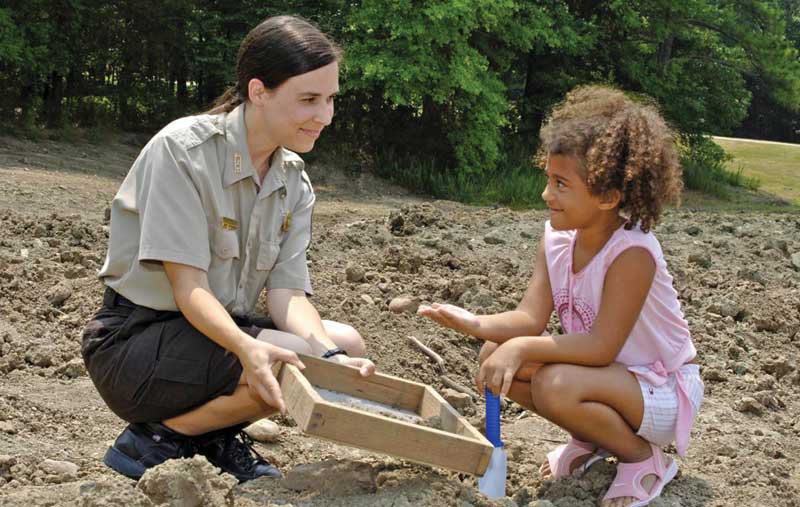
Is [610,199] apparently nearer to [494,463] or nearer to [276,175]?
[494,463]

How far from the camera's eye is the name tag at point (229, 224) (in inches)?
125

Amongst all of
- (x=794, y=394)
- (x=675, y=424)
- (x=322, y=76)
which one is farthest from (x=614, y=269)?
(x=794, y=394)

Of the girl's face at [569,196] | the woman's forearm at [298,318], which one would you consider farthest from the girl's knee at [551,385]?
the woman's forearm at [298,318]

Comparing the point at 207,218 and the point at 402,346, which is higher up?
the point at 207,218

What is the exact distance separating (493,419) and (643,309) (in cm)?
57

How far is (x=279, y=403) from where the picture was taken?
279cm

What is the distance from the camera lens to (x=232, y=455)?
3229 millimetres

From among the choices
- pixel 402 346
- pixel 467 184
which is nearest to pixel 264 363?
pixel 402 346

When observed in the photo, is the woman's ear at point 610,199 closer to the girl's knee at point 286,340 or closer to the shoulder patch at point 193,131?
the girl's knee at point 286,340

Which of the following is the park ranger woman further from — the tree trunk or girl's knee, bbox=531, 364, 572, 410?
the tree trunk

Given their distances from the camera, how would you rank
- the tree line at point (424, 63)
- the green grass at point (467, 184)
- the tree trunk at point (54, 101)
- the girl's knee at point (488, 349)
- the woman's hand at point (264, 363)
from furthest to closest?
the green grass at point (467, 184) < the tree trunk at point (54, 101) < the tree line at point (424, 63) < the girl's knee at point (488, 349) < the woman's hand at point (264, 363)

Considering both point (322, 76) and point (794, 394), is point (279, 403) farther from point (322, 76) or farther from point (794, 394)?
point (794, 394)

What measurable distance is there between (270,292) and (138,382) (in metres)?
0.57

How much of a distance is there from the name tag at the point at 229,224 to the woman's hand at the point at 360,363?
503 millimetres
